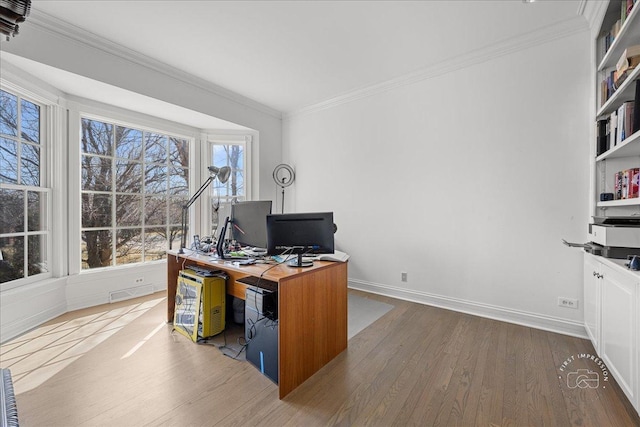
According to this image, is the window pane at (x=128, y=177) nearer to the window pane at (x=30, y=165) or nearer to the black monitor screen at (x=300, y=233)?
the window pane at (x=30, y=165)

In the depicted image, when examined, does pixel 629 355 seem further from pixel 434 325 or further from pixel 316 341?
pixel 316 341

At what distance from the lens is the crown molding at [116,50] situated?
7.83ft

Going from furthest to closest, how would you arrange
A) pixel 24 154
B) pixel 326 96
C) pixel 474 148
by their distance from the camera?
pixel 326 96 → pixel 474 148 → pixel 24 154

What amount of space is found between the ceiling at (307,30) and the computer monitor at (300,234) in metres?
1.79

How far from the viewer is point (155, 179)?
383cm

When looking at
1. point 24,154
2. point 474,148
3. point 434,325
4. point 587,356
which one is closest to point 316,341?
point 434,325

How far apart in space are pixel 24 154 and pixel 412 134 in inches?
165

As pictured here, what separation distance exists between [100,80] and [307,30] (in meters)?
2.13

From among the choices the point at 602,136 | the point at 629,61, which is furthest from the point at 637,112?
the point at 602,136

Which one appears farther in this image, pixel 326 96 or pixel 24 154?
pixel 326 96

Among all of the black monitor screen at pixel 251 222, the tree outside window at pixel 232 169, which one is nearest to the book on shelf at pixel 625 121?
the black monitor screen at pixel 251 222

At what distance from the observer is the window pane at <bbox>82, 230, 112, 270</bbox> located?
3234 mm

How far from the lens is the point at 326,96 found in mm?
4078

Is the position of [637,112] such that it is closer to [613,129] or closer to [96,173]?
[613,129]
